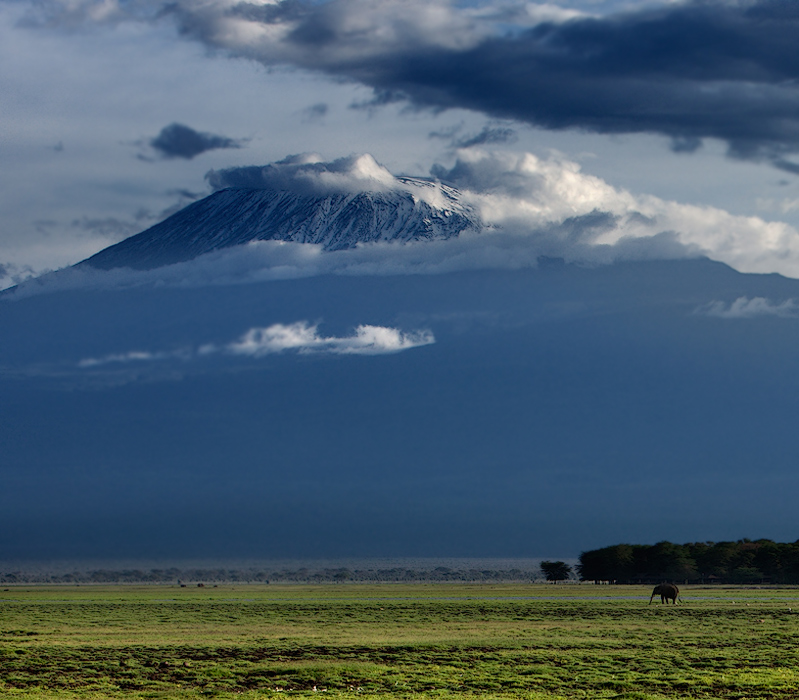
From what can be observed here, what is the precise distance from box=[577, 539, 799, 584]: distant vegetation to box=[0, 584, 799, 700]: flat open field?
95.0 metres

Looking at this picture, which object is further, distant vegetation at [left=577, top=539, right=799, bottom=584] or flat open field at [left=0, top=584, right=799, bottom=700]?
distant vegetation at [left=577, top=539, right=799, bottom=584]

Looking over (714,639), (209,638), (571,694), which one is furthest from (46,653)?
(714,639)

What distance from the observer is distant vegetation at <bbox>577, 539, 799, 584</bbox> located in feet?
565

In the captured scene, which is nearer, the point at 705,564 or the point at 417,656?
the point at 417,656

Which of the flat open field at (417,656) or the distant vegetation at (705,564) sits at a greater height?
the flat open field at (417,656)

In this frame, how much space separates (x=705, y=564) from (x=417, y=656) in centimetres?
14917

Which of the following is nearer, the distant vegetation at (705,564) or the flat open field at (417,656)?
the flat open field at (417,656)

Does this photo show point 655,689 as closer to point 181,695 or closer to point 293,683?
point 293,683

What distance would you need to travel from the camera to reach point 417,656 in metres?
49.4

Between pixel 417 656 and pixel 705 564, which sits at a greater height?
pixel 417 656

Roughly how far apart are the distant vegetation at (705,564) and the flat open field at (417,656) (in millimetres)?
95026

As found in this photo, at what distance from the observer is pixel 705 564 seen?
18525 centimetres

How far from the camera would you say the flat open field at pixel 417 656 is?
38.2m

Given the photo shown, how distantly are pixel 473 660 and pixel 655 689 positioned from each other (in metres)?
12.1
